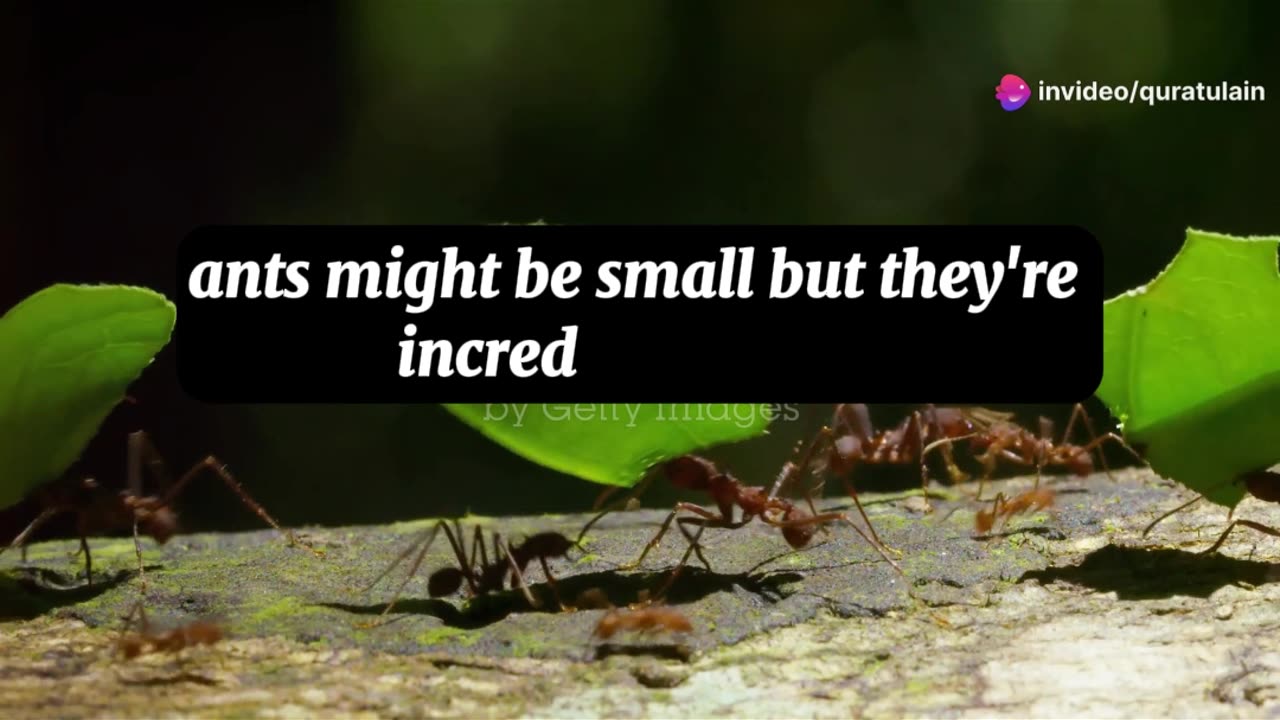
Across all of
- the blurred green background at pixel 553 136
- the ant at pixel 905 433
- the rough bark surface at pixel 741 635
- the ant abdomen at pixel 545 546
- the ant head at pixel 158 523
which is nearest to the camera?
the rough bark surface at pixel 741 635

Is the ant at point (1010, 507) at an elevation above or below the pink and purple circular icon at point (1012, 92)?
below

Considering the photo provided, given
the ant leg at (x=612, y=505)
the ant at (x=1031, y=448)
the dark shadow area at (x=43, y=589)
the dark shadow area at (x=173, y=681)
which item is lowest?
the dark shadow area at (x=43, y=589)

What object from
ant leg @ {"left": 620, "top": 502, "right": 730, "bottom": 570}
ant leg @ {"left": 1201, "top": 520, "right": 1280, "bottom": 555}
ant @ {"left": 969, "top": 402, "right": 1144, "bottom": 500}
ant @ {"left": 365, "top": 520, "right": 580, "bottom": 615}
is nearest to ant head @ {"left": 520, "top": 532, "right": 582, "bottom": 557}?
ant @ {"left": 365, "top": 520, "right": 580, "bottom": 615}

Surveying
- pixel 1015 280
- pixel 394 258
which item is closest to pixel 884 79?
pixel 1015 280

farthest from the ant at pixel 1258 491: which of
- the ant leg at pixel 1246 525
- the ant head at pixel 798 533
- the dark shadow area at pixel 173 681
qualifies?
the dark shadow area at pixel 173 681

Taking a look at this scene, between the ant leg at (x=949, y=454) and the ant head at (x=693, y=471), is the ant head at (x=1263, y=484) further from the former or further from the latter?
the ant leg at (x=949, y=454)

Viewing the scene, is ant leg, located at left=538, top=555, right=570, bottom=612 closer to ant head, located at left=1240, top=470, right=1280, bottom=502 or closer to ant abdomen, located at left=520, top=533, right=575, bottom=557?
ant abdomen, located at left=520, top=533, right=575, bottom=557

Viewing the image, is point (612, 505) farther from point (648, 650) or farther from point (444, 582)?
point (648, 650)

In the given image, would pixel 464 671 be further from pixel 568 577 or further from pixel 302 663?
pixel 568 577
